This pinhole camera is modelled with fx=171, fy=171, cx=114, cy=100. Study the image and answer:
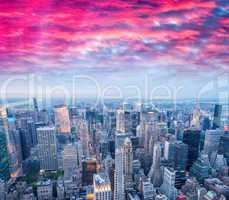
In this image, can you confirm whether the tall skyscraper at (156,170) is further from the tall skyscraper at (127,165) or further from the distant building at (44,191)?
the distant building at (44,191)

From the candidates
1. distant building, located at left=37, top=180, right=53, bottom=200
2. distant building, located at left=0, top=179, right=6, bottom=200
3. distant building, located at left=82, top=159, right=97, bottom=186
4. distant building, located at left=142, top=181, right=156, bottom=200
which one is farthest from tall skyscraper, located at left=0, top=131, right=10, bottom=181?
distant building, located at left=142, top=181, right=156, bottom=200

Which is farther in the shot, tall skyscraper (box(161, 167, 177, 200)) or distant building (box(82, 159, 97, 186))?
distant building (box(82, 159, 97, 186))

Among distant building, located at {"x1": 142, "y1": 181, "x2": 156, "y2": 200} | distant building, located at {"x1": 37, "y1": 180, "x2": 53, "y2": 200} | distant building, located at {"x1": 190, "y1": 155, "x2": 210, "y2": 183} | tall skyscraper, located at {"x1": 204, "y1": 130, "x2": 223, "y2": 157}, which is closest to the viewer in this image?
distant building, located at {"x1": 142, "y1": 181, "x2": 156, "y2": 200}

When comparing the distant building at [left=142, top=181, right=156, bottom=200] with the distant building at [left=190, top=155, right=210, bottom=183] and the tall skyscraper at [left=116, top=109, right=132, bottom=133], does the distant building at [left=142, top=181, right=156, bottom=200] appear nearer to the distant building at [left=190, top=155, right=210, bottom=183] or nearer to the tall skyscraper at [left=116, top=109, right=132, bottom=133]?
the distant building at [left=190, top=155, right=210, bottom=183]

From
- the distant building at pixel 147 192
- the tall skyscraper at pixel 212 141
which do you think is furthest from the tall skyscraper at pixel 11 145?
the tall skyscraper at pixel 212 141

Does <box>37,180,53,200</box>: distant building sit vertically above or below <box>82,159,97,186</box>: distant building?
below

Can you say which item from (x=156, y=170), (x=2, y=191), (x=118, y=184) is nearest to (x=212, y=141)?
(x=156, y=170)

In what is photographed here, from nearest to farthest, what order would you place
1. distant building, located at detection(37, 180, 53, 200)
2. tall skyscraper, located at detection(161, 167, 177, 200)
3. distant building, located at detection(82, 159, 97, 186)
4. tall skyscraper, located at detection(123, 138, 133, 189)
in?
1. distant building, located at detection(37, 180, 53, 200)
2. tall skyscraper, located at detection(161, 167, 177, 200)
3. distant building, located at detection(82, 159, 97, 186)
4. tall skyscraper, located at detection(123, 138, 133, 189)
